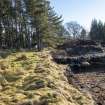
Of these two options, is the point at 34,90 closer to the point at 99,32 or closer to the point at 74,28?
the point at 99,32

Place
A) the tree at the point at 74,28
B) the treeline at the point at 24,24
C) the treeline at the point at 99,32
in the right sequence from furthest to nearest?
1. the tree at the point at 74,28
2. the treeline at the point at 99,32
3. the treeline at the point at 24,24

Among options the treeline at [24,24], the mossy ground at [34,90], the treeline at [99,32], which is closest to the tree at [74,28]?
the treeline at [99,32]

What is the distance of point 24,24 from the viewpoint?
226 feet

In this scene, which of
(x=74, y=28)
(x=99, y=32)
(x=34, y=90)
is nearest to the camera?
(x=34, y=90)

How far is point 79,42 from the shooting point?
321 feet

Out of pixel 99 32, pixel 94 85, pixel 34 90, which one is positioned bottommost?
pixel 94 85

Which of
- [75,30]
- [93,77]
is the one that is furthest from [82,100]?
[75,30]

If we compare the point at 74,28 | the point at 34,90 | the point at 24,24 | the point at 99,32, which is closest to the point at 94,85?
the point at 34,90

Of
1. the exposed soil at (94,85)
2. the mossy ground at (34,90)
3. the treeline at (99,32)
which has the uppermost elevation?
the treeline at (99,32)

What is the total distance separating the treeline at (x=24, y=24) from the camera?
213 feet

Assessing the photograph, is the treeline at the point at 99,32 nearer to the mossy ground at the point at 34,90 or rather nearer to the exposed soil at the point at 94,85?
the exposed soil at the point at 94,85

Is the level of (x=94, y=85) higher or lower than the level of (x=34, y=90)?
lower

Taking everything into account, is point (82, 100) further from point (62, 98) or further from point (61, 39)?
point (61, 39)

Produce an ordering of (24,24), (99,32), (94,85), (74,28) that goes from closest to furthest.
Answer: (94,85) < (24,24) < (99,32) < (74,28)
